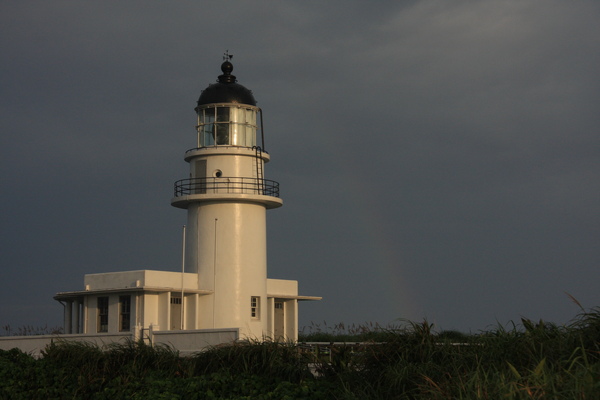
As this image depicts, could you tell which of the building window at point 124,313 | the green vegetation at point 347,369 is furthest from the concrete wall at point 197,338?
the building window at point 124,313

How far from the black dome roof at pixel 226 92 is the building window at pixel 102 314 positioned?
28.3 feet

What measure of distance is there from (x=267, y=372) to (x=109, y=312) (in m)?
16.9

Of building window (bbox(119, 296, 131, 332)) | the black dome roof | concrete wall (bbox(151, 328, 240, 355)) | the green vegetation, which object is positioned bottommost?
the green vegetation

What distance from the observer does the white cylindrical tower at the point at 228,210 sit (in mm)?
31719

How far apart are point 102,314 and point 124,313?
1371mm

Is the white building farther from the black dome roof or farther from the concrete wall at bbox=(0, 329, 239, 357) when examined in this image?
the concrete wall at bbox=(0, 329, 239, 357)

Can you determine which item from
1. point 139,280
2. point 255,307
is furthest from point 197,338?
point 255,307

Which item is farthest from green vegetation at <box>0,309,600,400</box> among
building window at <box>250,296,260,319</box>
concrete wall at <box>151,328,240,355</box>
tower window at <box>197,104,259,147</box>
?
tower window at <box>197,104,259,147</box>

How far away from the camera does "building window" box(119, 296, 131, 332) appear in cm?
3125

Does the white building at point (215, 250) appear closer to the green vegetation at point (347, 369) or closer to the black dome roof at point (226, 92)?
the black dome roof at point (226, 92)

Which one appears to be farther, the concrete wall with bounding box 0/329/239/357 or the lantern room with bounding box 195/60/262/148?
the lantern room with bounding box 195/60/262/148

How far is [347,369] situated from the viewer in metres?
15.5

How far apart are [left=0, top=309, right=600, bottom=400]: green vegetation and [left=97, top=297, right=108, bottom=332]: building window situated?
1133 centimetres

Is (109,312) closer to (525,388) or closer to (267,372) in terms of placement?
(267,372)
